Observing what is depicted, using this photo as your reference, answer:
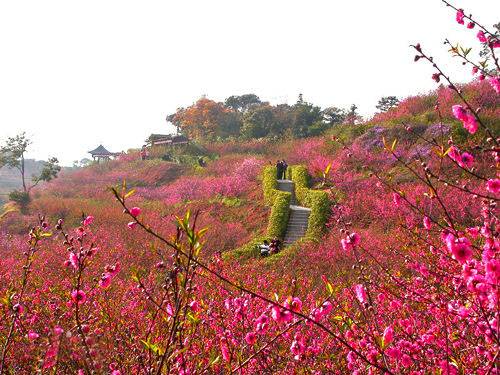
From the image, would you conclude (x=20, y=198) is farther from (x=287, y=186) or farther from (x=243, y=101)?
(x=243, y=101)

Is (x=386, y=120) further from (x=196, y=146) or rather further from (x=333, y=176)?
(x=196, y=146)

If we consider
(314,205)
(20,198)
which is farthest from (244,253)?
(20,198)

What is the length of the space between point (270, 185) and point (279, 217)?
4110 millimetres

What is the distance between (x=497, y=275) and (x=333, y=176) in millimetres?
17056

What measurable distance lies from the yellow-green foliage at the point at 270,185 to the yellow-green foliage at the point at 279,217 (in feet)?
3.82

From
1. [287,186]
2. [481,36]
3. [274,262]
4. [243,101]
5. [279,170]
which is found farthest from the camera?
[243,101]

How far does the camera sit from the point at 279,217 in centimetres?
1575

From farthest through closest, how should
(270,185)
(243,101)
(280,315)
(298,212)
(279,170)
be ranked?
(243,101)
(279,170)
(270,185)
(298,212)
(280,315)

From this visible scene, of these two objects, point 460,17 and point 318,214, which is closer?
point 460,17

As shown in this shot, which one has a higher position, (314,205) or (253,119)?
(253,119)

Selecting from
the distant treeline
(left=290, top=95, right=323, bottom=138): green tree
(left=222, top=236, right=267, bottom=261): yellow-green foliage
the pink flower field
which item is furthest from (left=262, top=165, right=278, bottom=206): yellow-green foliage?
(left=290, top=95, right=323, bottom=138): green tree

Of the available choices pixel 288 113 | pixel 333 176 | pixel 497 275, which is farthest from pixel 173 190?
pixel 497 275

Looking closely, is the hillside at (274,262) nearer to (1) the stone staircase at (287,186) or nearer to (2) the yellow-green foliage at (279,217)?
(2) the yellow-green foliage at (279,217)

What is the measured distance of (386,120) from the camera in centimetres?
2280
